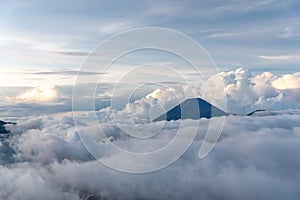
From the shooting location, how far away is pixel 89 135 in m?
141

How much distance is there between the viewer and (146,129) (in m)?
124

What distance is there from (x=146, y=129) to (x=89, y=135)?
1215 inches

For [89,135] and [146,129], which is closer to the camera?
[146,129]
